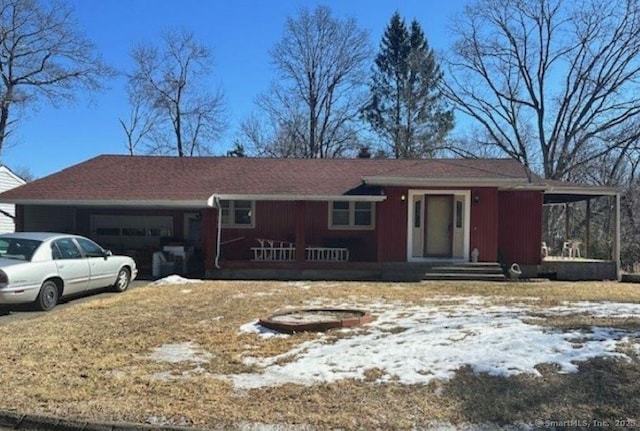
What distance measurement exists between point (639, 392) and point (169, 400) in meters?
4.31

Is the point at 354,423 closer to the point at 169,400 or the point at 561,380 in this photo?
the point at 169,400

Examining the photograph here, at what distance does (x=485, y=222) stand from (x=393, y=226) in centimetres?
279

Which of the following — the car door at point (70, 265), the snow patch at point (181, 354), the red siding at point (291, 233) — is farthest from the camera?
the red siding at point (291, 233)

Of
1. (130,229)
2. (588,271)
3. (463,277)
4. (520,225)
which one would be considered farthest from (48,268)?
(588,271)

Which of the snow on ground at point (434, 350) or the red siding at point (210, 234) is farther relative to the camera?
the red siding at point (210, 234)

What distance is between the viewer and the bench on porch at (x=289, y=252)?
58.6 ft

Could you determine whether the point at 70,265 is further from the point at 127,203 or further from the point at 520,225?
the point at 520,225

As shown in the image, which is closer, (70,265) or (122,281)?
(70,265)

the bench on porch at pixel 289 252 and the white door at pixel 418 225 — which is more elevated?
the white door at pixel 418 225

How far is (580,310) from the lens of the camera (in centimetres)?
930

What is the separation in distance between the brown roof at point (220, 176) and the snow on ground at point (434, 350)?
9.26 m

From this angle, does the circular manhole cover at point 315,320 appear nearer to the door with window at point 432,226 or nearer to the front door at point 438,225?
the door with window at point 432,226

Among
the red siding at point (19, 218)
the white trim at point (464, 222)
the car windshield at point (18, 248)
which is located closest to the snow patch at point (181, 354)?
the car windshield at point (18, 248)

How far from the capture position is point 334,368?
→ 19.6 ft
